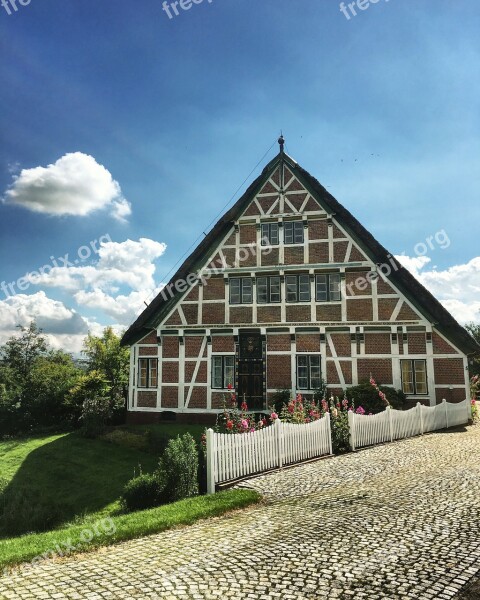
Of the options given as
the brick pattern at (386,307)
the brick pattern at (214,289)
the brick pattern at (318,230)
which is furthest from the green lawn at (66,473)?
the brick pattern at (318,230)

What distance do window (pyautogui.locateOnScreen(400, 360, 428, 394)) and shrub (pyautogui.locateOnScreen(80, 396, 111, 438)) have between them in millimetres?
12415

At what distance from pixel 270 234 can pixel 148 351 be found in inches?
304

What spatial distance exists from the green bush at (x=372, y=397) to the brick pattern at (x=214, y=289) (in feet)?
23.0

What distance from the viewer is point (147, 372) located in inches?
803

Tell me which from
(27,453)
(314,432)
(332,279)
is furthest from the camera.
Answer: (332,279)

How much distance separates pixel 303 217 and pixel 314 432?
11148mm

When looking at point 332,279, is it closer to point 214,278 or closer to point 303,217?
point 303,217

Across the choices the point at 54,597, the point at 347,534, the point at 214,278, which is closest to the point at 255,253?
the point at 214,278

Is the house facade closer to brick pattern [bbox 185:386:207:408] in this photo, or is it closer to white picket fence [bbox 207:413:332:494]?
brick pattern [bbox 185:386:207:408]

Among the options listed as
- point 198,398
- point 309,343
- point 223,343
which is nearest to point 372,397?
point 309,343

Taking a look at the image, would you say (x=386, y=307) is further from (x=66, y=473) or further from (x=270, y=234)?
(x=66, y=473)

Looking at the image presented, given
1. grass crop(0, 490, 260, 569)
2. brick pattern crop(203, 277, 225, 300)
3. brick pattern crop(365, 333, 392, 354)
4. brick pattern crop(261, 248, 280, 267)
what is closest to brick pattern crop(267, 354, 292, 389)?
brick pattern crop(365, 333, 392, 354)

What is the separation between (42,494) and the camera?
12273mm

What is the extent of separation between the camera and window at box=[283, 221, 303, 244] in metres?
19.8
